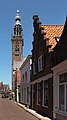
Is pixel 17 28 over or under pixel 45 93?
over

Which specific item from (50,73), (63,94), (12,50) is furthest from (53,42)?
(12,50)

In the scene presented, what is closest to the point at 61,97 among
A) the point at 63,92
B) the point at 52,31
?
the point at 63,92

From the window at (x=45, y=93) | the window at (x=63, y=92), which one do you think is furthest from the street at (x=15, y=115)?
the window at (x=63, y=92)

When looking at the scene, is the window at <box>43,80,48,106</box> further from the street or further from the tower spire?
the tower spire

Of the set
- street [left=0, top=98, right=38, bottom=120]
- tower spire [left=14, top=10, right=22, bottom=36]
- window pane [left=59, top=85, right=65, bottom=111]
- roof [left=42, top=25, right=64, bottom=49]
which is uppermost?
tower spire [left=14, top=10, right=22, bottom=36]

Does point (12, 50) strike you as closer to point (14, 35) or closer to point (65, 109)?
point (14, 35)

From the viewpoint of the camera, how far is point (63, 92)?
20.1 metres

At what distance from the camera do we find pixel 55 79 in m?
21.8

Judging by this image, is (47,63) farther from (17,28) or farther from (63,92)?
(17,28)

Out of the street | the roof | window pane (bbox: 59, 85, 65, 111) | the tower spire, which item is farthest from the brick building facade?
Result: the tower spire

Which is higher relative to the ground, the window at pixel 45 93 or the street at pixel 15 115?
the window at pixel 45 93

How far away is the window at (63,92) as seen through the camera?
19516mm

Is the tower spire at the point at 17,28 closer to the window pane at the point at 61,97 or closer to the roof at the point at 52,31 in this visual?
the roof at the point at 52,31

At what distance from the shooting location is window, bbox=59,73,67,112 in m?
19.5
